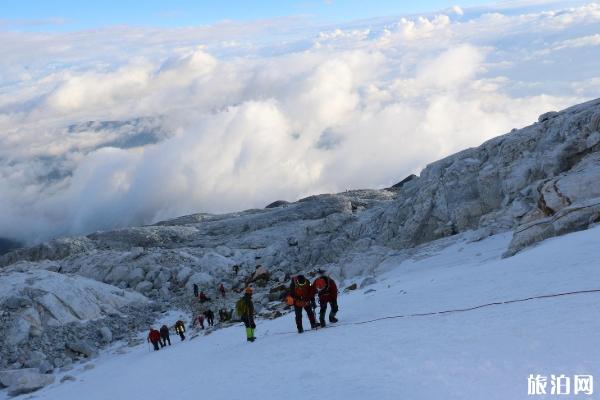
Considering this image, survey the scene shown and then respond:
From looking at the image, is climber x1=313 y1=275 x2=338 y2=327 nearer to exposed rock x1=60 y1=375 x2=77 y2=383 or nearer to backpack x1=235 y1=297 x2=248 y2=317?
backpack x1=235 y1=297 x2=248 y2=317

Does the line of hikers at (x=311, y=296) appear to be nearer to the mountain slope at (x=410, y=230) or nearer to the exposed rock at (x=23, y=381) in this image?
the mountain slope at (x=410, y=230)

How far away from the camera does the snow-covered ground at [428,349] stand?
828 centimetres

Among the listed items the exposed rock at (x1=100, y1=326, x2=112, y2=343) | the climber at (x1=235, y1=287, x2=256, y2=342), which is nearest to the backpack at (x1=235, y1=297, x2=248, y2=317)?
the climber at (x1=235, y1=287, x2=256, y2=342)

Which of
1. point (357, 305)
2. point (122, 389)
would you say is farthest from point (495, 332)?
point (122, 389)

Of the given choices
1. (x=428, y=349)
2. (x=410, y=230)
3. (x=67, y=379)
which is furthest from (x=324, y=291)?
(x=410, y=230)

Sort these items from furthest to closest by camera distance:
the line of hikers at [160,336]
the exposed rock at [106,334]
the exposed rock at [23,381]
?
the exposed rock at [106,334], the line of hikers at [160,336], the exposed rock at [23,381]

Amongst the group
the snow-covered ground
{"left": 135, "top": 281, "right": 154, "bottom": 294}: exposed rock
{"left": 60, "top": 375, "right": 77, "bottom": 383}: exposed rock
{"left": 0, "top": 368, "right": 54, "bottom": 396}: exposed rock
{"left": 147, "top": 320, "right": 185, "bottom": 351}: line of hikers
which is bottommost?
{"left": 60, "top": 375, "right": 77, "bottom": 383}: exposed rock

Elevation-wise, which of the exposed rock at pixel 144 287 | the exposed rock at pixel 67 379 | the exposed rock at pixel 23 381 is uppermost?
the exposed rock at pixel 144 287

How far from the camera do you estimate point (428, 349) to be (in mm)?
10148

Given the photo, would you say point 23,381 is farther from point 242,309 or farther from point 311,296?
point 311,296

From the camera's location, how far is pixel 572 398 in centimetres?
681

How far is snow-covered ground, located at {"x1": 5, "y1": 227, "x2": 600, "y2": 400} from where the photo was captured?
828 centimetres

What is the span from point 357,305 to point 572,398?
12.1 metres

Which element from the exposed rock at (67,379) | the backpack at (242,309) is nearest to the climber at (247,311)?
the backpack at (242,309)
